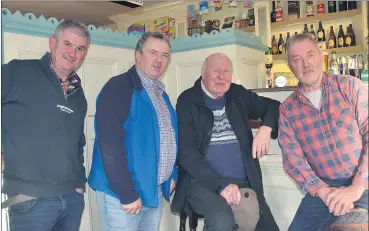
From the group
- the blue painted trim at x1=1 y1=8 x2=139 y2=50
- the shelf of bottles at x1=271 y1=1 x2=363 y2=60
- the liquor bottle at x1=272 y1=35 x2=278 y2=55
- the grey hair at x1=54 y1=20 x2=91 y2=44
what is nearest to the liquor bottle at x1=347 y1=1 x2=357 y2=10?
the shelf of bottles at x1=271 y1=1 x2=363 y2=60

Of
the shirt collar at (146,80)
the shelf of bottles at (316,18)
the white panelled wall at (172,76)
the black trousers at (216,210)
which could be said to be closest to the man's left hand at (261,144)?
the black trousers at (216,210)

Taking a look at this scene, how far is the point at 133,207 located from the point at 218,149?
0.39 m

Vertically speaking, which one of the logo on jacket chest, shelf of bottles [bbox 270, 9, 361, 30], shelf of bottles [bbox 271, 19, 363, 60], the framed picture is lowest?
the logo on jacket chest

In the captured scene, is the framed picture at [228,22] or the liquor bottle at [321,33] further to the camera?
the framed picture at [228,22]

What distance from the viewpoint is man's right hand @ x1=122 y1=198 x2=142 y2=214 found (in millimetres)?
1162

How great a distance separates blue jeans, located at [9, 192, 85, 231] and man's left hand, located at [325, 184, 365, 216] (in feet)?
2.77

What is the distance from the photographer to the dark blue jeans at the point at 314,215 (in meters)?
1.13

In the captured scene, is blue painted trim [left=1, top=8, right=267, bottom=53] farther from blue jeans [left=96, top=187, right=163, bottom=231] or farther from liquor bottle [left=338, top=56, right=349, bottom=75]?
blue jeans [left=96, top=187, right=163, bottom=231]

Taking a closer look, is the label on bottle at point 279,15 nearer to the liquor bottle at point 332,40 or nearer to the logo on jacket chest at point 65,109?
the liquor bottle at point 332,40

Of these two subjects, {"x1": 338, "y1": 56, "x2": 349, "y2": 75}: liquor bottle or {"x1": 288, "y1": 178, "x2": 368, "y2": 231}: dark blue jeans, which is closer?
{"x1": 288, "y1": 178, "x2": 368, "y2": 231}: dark blue jeans

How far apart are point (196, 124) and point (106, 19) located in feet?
10.3

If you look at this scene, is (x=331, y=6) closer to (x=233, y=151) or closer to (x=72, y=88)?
(x=233, y=151)

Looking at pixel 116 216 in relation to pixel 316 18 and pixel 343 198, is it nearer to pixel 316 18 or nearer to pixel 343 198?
pixel 343 198

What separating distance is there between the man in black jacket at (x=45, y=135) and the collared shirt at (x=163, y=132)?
0.26 metres
